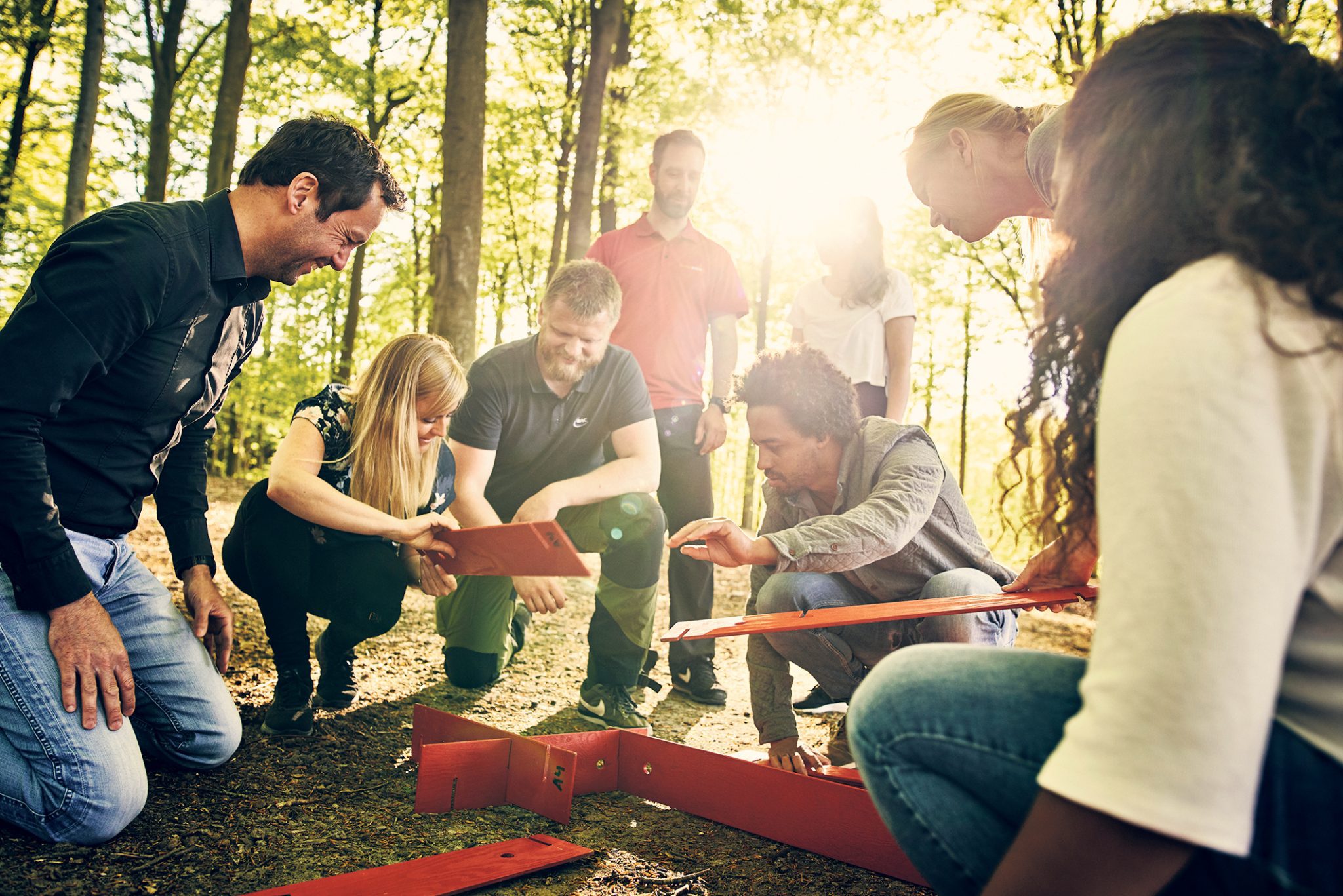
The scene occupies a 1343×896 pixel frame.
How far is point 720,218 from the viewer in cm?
1570

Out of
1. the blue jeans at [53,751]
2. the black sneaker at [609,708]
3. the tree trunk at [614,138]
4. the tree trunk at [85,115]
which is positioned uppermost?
the tree trunk at [614,138]

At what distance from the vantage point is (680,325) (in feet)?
16.1

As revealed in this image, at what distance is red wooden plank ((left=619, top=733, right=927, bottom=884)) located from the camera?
2266 millimetres

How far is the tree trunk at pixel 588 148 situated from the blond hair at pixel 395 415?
18.9ft

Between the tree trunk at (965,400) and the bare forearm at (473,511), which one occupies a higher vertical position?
the tree trunk at (965,400)

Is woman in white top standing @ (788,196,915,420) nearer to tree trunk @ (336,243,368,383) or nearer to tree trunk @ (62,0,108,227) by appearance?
tree trunk @ (62,0,108,227)

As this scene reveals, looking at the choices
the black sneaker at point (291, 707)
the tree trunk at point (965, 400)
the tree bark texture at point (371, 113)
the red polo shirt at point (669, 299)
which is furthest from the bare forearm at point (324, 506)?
the tree trunk at point (965, 400)

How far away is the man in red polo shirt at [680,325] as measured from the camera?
4.47 metres

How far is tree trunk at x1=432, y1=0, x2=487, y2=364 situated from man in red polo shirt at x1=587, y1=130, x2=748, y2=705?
1363 millimetres

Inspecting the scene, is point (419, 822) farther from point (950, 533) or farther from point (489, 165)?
point (489, 165)

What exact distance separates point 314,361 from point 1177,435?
71.7 ft

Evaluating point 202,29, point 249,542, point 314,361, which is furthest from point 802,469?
point 314,361

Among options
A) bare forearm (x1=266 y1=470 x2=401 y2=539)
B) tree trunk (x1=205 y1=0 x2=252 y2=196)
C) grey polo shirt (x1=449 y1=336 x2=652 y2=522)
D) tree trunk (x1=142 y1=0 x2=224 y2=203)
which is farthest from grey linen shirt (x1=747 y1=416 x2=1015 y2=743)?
tree trunk (x1=142 y1=0 x2=224 y2=203)

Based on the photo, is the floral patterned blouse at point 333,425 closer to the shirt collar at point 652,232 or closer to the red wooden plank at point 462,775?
the red wooden plank at point 462,775
